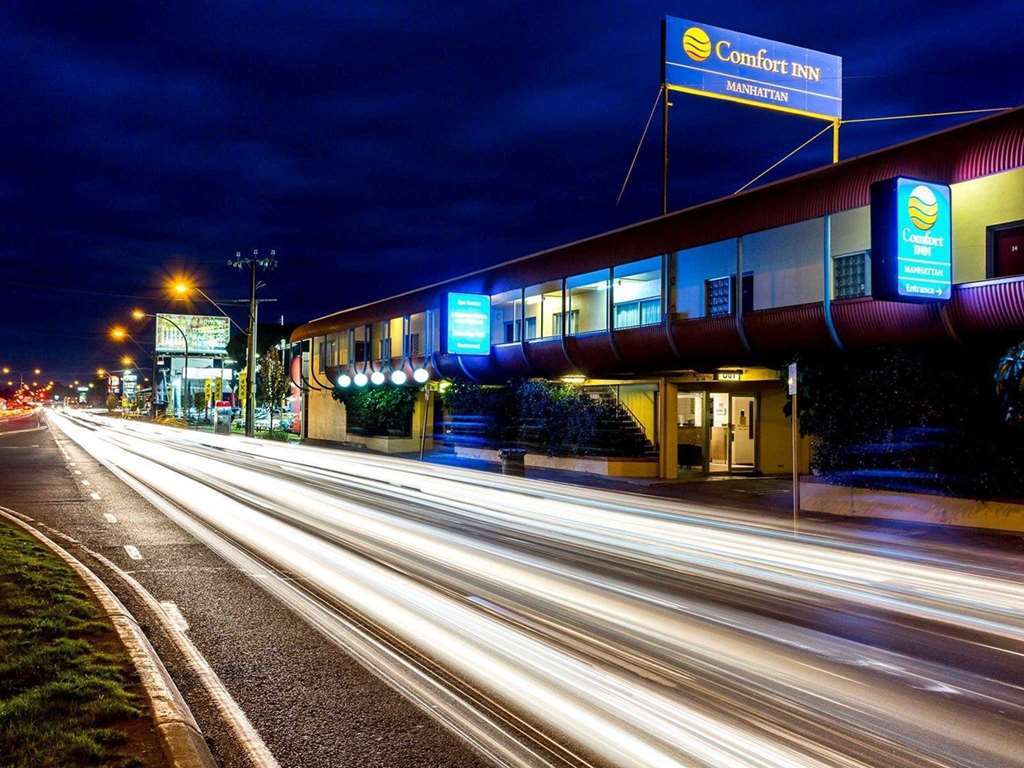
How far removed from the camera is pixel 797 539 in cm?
1552

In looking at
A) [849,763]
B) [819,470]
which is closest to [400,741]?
[849,763]

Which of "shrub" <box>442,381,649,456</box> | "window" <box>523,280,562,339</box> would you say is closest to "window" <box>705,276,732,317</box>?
"shrub" <box>442,381,649,456</box>

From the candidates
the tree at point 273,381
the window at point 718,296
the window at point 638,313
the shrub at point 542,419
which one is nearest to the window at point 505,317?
the shrub at point 542,419

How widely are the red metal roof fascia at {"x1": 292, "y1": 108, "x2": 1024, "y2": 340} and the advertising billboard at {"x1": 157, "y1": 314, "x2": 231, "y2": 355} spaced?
8828cm

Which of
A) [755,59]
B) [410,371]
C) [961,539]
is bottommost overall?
[961,539]

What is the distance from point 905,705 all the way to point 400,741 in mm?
3408

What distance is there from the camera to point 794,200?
21938 mm

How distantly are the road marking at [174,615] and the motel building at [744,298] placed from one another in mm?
13473

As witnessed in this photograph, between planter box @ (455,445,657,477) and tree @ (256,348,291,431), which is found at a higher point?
tree @ (256,348,291,431)

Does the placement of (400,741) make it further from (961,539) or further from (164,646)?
(961,539)

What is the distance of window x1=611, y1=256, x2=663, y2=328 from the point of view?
3111 centimetres

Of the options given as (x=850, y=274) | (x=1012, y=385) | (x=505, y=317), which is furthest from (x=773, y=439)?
(x=505, y=317)

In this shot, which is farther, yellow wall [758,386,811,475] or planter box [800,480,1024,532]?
yellow wall [758,386,811,475]

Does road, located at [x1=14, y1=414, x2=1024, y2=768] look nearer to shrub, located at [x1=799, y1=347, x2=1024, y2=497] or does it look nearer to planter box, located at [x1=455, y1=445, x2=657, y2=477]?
shrub, located at [x1=799, y1=347, x2=1024, y2=497]
